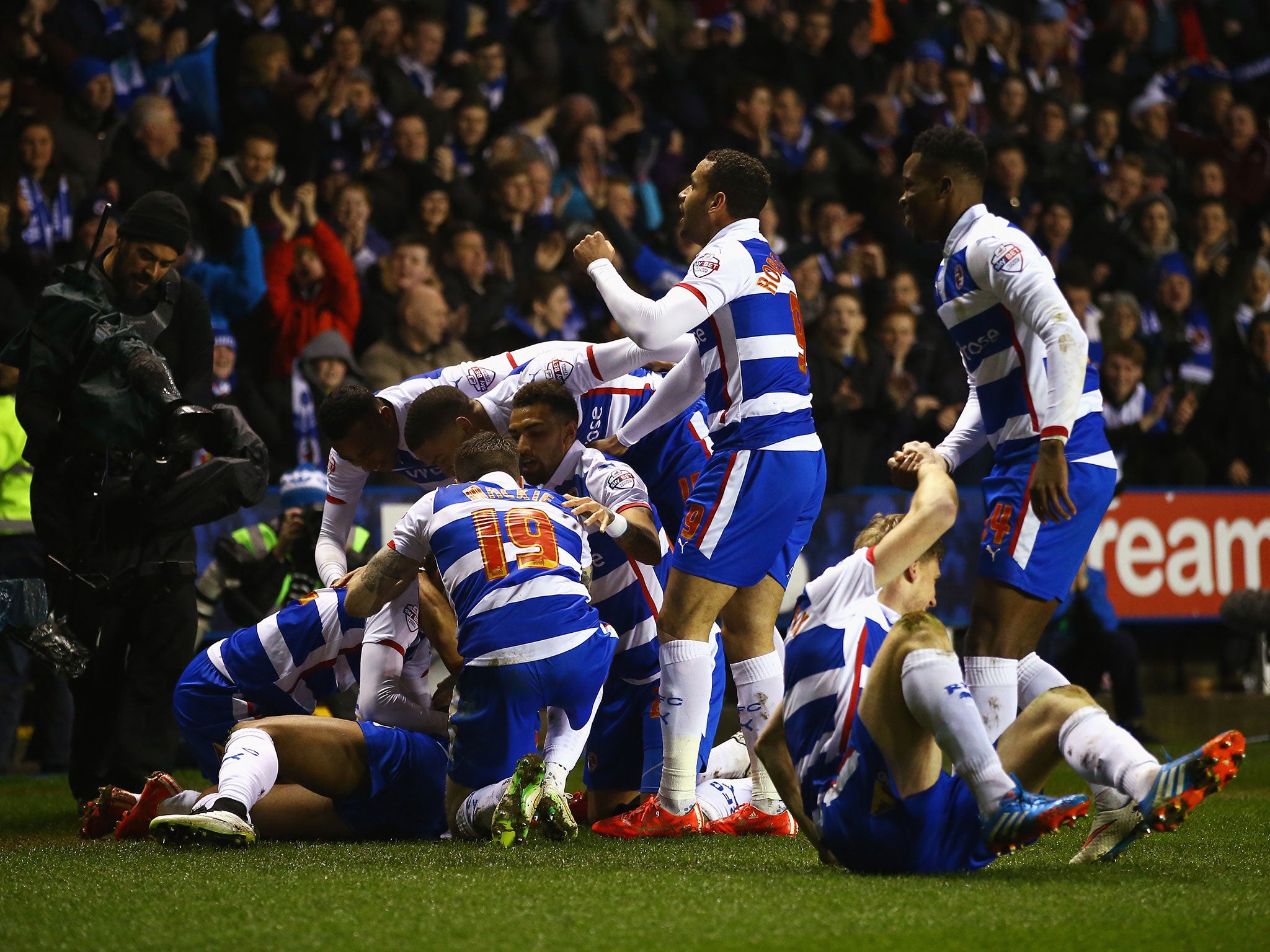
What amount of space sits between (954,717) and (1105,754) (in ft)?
1.55

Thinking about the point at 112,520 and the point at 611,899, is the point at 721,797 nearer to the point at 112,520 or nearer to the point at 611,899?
the point at 611,899

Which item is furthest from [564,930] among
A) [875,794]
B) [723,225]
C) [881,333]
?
[881,333]

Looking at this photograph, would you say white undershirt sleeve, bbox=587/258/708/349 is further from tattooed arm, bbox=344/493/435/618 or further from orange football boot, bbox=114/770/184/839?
orange football boot, bbox=114/770/184/839

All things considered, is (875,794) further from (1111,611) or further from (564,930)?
(1111,611)

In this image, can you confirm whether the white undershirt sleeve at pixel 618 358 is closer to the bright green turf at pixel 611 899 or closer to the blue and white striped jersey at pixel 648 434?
the blue and white striped jersey at pixel 648 434

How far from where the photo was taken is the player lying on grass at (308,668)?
5453 mm

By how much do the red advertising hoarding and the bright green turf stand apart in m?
5.56

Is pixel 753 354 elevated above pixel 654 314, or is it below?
below

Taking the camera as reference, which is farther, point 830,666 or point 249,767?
point 249,767

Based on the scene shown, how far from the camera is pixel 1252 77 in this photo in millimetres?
16484

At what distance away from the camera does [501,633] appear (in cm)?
507

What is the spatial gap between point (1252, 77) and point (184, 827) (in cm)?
1525

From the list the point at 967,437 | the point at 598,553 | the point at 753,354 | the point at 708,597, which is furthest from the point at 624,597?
the point at 967,437

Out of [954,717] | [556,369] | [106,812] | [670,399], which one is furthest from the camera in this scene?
[556,369]
